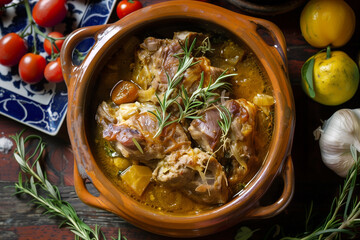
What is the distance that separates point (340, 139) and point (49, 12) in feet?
5.57

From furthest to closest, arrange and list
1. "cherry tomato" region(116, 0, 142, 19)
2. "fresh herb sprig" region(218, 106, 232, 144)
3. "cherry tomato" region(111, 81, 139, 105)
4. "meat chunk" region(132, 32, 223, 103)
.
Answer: "cherry tomato" region(116, 0, 142, 19)
"cherry tomato" region(111, 81, 139, 105)
"meat chunk" region(132, 32, 223, 103)
"fresh herb sprig" region(218, 106, 232, 144)

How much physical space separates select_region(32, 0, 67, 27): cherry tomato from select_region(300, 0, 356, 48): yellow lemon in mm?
1345

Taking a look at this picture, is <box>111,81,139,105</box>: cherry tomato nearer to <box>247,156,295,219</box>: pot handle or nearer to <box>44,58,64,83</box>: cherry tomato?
<box>44,58,64,83</box>: cherry tomato

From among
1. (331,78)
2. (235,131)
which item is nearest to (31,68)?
(235,131)

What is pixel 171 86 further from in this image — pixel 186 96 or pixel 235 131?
pixel 235 131

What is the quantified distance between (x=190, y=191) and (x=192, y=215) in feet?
0.37

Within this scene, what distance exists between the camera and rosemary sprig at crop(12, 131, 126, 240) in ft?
7.25

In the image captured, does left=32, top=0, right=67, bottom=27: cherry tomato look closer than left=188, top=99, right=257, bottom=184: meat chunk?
No

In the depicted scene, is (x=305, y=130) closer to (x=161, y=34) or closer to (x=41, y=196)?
(x=161, y=34)

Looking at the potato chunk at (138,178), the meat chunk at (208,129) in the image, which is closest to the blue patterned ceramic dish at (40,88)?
the potato chunk at (138,178)

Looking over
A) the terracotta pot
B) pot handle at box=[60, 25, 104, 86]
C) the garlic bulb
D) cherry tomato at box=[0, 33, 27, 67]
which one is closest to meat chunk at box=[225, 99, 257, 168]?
the terracotta pot

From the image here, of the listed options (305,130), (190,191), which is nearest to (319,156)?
(305,130)

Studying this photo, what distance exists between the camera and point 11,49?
233 cm

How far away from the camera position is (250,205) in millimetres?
1867
